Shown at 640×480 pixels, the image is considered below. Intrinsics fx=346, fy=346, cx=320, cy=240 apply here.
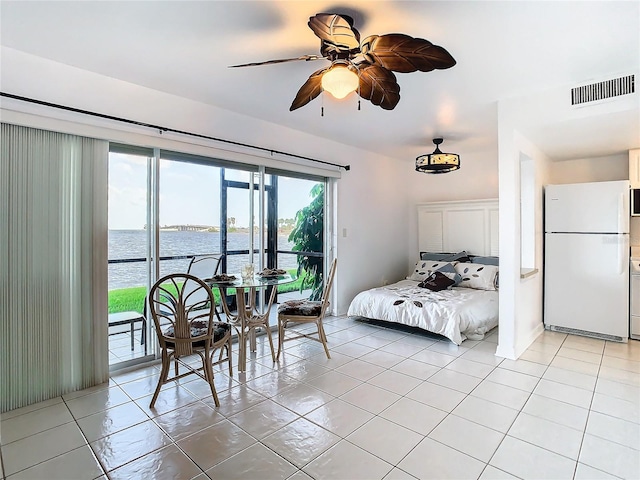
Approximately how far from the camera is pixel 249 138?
150 inches

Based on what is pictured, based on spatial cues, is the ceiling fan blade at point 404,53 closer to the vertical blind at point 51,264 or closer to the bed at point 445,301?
the vertical blind at point 51,264

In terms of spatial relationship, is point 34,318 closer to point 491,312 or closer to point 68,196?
point 68,196

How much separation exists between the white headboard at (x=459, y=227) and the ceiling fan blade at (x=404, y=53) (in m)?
3.93

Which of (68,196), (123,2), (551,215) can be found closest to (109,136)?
(68,196)

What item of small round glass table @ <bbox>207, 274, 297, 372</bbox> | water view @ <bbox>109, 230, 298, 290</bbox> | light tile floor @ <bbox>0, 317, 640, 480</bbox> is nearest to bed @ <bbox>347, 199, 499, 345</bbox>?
light tile floor @ <bbox>0, 317, 640, 480</bbox>

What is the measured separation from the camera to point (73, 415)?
7.70 feet

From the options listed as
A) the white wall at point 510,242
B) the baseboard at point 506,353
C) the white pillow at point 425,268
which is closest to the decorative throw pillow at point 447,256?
the white pillow at point 425,268

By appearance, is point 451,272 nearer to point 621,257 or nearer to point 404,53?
point 621,257

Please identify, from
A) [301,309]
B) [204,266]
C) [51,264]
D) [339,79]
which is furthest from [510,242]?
[51,264]

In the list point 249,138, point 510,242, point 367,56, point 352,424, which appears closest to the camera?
point 367,56

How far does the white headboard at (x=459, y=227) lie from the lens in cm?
531

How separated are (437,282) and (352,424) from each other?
9.65ft

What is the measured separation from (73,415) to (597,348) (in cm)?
477

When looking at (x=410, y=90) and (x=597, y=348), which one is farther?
(x=597, y=348)
